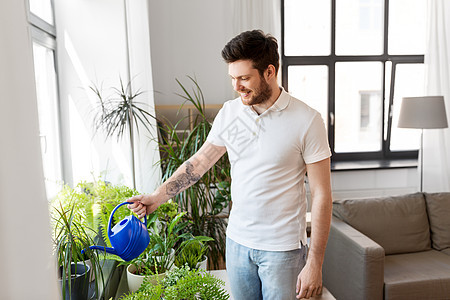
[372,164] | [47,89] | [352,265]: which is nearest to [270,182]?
[352,265]

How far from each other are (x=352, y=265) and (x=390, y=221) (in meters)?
0.59

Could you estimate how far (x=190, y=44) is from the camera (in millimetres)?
4027

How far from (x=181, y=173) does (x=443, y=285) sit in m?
1.84

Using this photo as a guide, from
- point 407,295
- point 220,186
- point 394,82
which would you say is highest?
point 394,82

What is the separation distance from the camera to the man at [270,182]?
4.79ft

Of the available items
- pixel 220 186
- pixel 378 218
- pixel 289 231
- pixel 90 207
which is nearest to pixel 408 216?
pixel 378 218

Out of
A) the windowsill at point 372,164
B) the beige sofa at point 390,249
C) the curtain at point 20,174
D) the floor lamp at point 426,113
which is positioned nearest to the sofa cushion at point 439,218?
the beige sofa at point 390,249

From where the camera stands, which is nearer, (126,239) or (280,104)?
(126,239)

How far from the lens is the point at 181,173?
1.72 m

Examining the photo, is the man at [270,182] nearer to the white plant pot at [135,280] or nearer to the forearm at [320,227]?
the forearm at [320,227]

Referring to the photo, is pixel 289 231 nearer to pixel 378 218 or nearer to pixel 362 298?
pixel 362 298

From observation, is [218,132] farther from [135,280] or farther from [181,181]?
[135,280]

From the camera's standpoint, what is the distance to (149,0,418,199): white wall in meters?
3.97

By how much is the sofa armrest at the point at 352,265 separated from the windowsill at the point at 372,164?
1.59 meters
